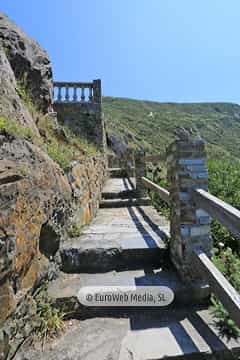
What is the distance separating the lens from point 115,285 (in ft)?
7.12

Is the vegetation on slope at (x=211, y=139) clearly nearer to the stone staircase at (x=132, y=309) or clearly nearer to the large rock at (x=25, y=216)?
the stone staircase at (x=132, y=309)

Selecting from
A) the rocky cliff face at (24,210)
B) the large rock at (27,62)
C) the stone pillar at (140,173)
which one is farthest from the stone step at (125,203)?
the large rock at (27,62)

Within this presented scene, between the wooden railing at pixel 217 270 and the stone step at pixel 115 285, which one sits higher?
the wooden railing at pixel 217 270

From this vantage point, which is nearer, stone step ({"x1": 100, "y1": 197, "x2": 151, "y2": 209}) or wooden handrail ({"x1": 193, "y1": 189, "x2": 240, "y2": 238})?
wooden handrail ({"x1": 193, "y1": 189, "x2": 240, "y2": 238})

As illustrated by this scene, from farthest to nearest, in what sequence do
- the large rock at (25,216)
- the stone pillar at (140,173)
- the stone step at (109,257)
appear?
the stone pillar at (140,173), the stone step at (109,257), the large rock at (25,216)

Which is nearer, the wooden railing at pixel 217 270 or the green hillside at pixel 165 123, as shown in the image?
the wooden railing at pixel 217 270

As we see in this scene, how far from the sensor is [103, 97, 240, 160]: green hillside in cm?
2162

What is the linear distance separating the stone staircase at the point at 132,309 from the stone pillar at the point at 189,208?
0.81ft

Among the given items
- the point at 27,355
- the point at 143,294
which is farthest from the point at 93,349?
the point at 143,294

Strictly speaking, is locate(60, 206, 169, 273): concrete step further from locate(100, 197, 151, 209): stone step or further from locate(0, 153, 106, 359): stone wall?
locate(100, 197, 151, 209): stone step

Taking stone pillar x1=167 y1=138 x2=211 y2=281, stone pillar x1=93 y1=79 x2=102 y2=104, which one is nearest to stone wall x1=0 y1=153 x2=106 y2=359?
stone pillar x1=167 y1=138 x2=211 y2=281

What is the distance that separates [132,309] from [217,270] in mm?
850

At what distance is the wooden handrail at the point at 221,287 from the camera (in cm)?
151

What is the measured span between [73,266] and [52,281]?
306 millimetres
